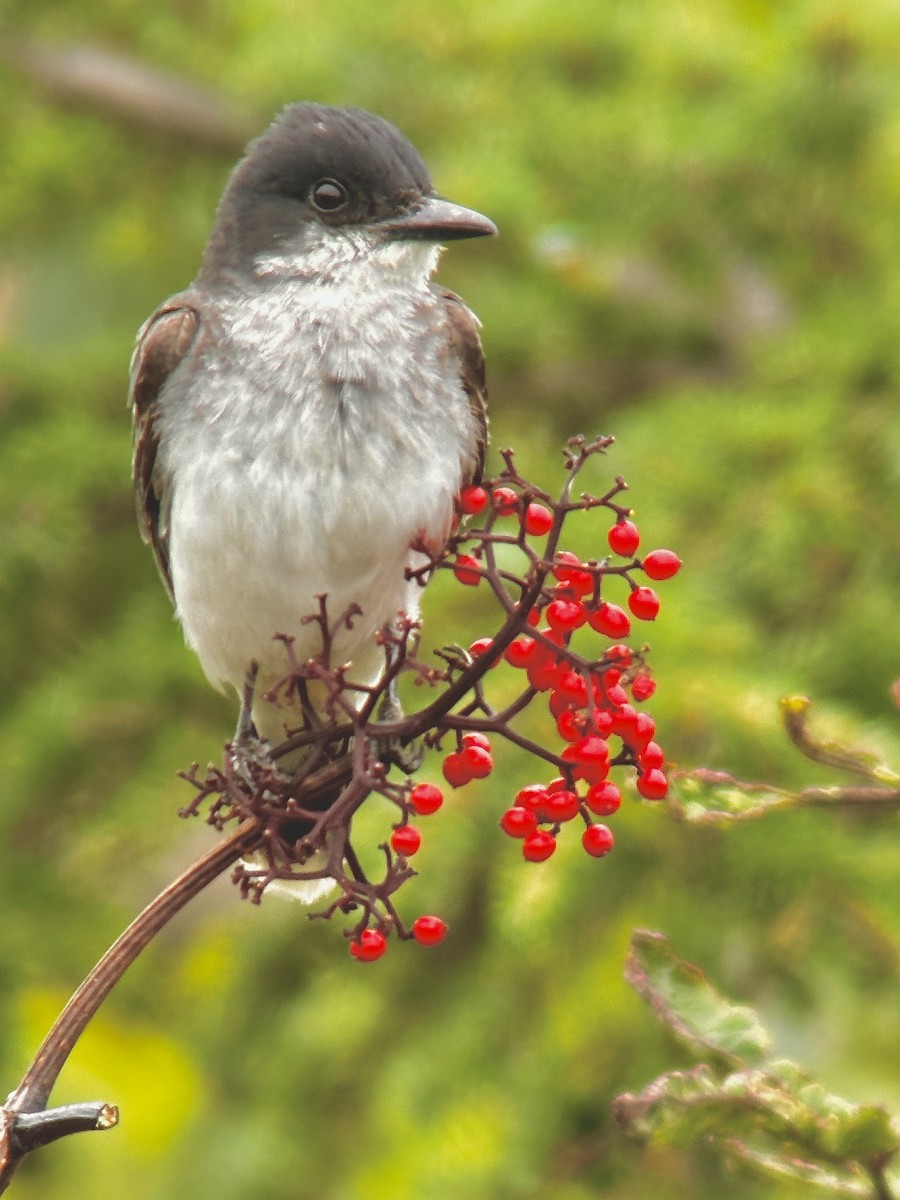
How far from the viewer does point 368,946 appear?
166cm

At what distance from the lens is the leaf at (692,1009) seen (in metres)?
1.54

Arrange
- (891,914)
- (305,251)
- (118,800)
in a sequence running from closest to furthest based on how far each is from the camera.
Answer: (891,914), (305,251), (118,800)

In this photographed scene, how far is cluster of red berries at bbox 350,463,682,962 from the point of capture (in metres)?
1.67

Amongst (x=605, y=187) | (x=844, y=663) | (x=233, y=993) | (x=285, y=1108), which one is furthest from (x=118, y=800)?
(x=605, y=187)

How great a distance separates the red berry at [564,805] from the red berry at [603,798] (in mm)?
20

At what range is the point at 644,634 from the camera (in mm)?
2932

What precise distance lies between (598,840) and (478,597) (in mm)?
1534

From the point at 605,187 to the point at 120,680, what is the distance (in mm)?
1715

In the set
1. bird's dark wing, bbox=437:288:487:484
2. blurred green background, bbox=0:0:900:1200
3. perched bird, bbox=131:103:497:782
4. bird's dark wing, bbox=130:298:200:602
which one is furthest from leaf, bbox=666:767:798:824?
bird's dark wing, bbox=130:298:200:602

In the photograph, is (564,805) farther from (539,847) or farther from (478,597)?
(478,597)

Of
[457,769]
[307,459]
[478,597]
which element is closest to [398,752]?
[457,769]

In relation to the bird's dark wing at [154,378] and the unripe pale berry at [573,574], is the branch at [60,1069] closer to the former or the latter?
the unripe pale berry at [573,574]

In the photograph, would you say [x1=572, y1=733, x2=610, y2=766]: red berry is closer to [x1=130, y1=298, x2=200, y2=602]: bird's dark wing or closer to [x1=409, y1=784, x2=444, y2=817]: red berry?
[x1=409, y1=784, x2=444, y2=817]: red berry

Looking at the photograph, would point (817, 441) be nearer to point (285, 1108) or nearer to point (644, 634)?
point (644, 634)
